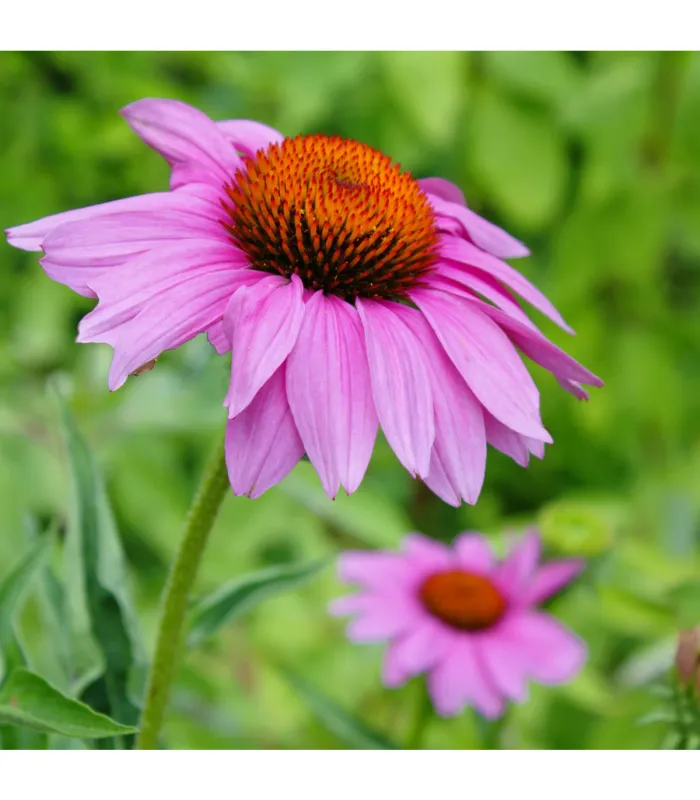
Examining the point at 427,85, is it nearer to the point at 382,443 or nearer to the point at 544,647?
the point at 382,443

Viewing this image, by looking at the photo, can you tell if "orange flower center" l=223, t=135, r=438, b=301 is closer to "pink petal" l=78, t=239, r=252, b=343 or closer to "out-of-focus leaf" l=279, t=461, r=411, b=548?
"pink petal" l=78, t=239, r=252, b=343

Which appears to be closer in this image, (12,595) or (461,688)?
(12,595)

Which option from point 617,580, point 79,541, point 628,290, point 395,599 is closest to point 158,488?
point 395,599

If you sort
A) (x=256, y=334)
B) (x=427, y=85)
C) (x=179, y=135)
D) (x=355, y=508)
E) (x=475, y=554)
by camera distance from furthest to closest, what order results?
(x=427, y=85) → (x=355, y=508) → (x=475, y=554) → (x=179, y=135) → (x=256, y=334)

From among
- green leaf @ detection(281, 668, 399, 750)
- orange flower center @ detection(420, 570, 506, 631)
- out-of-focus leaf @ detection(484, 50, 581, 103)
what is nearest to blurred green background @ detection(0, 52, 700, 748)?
out-of-focus leaf @ detection(484, 50, 581, 103)

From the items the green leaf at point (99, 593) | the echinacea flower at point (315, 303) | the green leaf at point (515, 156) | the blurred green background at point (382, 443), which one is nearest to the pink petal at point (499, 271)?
the echinacea flower at point (315, 303)

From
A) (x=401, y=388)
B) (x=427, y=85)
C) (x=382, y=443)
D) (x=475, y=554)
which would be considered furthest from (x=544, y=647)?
(x=427, y=85)

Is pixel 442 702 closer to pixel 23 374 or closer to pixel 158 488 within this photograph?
pixel 158 488
